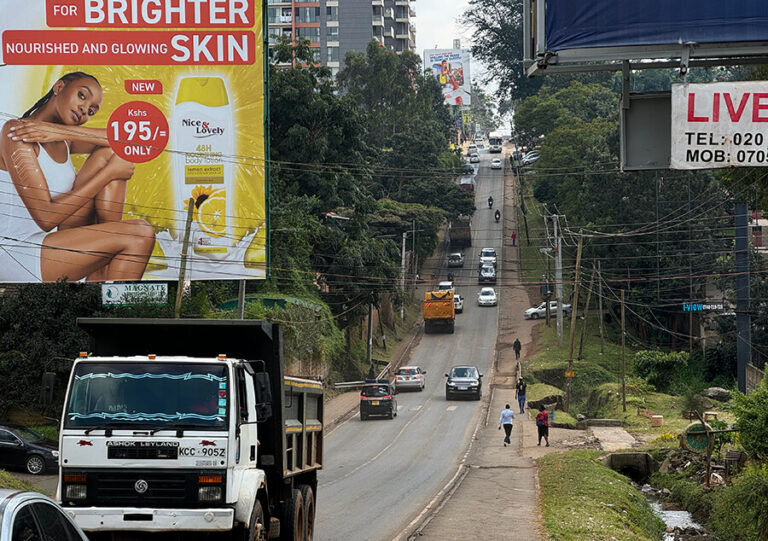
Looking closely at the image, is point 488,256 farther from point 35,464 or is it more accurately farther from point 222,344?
point 222,344

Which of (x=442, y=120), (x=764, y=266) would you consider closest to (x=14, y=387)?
(x=764, y=266)

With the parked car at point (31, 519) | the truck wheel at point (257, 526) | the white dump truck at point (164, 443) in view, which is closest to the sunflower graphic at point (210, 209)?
the white dump truck at point (164, 443)

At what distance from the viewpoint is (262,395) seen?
1245cm

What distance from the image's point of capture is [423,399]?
52.2 metres

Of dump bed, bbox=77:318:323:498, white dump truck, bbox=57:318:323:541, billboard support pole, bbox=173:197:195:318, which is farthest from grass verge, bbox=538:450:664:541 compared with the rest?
billboard support pole, bbox=173:197:195:318

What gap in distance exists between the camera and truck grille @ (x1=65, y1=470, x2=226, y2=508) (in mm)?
11539

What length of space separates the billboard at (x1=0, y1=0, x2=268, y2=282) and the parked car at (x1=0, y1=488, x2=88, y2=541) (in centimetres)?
2583

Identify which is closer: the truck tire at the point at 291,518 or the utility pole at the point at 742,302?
the truck tire at the point at 291,518

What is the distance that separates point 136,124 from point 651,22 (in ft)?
78.3

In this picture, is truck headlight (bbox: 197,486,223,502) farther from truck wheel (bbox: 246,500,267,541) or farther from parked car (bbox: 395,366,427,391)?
parked car (bbox: 395,366,427,391)

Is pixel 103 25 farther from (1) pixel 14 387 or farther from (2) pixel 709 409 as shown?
(2) pixel 709 409

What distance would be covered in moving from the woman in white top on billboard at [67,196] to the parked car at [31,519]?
2702cm

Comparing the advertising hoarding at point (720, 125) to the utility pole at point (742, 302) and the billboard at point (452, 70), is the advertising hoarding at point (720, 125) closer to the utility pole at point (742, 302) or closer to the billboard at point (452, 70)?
the utility pole at point (742, 302)

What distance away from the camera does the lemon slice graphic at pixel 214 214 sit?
1316 inches
